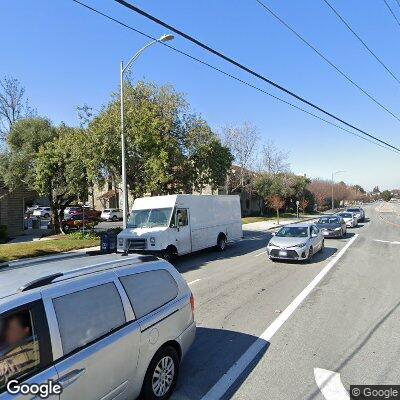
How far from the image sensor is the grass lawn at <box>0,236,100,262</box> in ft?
53.3

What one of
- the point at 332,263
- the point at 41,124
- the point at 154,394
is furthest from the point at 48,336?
the point at 41,124

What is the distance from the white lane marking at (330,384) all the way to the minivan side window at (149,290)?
2202 mm

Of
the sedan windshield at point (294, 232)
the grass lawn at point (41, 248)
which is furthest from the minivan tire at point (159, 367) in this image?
the grass lawn at point (41, 248)

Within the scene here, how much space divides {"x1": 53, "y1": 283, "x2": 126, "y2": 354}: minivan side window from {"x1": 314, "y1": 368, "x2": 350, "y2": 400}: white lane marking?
2738mm

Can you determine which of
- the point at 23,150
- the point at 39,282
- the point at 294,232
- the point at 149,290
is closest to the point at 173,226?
the point at 294,232

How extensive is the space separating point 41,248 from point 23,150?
361 inches

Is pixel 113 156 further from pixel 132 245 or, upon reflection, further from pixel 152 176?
pixel 132 245

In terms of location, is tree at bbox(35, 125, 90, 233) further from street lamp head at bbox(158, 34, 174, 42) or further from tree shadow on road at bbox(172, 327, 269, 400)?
tree shadow on road at bbox(172, 327, 269, 400)

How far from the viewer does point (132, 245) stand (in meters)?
13.8

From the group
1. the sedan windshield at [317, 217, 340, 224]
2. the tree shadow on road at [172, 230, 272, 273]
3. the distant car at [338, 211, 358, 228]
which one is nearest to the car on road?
the tree shadow on road at [172, 230, 272, 273]

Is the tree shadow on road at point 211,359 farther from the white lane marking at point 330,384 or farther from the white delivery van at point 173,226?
the white delivery van at point 173,226

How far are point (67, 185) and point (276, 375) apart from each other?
19.9 m

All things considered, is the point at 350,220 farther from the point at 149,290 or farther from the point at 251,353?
the point at 149,290

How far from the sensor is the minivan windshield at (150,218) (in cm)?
1427
